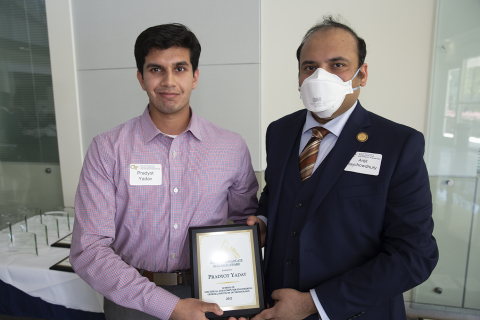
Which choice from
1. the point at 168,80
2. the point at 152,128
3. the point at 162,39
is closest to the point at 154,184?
the point at 152,128

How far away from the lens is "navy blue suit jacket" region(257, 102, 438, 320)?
109 centimetres

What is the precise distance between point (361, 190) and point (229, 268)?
67cm

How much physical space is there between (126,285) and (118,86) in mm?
2356

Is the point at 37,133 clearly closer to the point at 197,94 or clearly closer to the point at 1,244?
the point at 1,244

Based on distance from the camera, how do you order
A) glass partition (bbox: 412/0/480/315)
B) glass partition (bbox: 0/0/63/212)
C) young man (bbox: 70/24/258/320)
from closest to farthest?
young man (bbox: 70/24/258/320)
glass partition (bbox: 412/0/480/315)
glass partition (bbox: 0/0/63/212)

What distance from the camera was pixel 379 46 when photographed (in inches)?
106

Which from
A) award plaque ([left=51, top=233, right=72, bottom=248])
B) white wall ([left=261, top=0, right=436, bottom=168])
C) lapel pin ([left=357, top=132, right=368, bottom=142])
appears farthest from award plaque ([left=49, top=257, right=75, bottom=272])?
white wall ([left=261, top=0, right=436, bottom=168])

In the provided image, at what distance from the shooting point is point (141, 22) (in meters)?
2.92

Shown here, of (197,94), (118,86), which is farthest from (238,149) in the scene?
(118,86)

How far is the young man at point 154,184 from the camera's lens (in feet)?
4.76

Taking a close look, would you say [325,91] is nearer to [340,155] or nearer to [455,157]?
[340,155]

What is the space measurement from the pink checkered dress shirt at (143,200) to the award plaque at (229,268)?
196 mm

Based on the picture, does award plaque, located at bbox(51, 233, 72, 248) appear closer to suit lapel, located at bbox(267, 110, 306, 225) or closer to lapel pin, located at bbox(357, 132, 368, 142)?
suit lapel, located at bbox(267, 110, 306, 225)

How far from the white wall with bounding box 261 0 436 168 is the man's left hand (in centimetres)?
209
